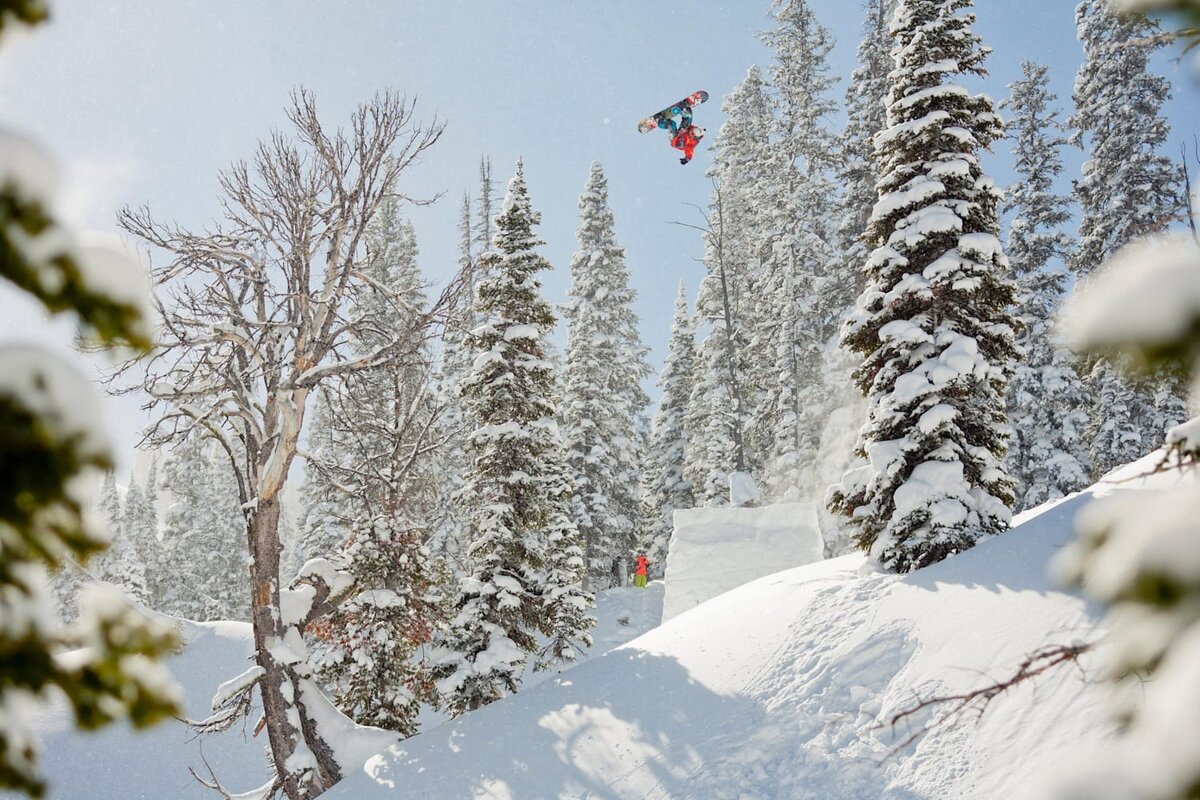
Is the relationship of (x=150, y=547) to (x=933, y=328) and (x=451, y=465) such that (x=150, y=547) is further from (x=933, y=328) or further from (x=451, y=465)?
(x=933, y=328)

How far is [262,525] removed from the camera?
11.2 meters

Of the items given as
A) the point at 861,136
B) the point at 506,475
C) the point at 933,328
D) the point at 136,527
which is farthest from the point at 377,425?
the point at 136,527

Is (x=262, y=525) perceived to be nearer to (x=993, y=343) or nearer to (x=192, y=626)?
(x=993, y=343)

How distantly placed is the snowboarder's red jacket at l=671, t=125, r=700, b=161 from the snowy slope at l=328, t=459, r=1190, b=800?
1683cm

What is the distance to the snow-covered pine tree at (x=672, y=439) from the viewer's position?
3612 cm

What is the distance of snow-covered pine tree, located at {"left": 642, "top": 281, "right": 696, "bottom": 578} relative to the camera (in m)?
36.1

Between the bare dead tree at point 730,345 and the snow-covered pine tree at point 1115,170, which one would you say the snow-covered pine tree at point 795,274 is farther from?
the snow-covered pine tree at point 1115,170

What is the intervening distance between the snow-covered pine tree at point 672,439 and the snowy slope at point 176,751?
54.9 ft

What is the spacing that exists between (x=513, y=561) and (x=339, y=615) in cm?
340

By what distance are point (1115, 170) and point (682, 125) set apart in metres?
14.3

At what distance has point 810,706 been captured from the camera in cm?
875

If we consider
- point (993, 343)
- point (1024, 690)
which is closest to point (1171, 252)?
point (1024, 690)

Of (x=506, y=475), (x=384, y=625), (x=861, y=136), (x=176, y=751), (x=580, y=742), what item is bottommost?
(x=176, y=751)

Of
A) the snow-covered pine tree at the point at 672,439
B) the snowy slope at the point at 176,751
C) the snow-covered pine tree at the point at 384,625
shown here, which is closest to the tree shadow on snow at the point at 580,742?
the snow-covered pine tree at the point at 384,625
